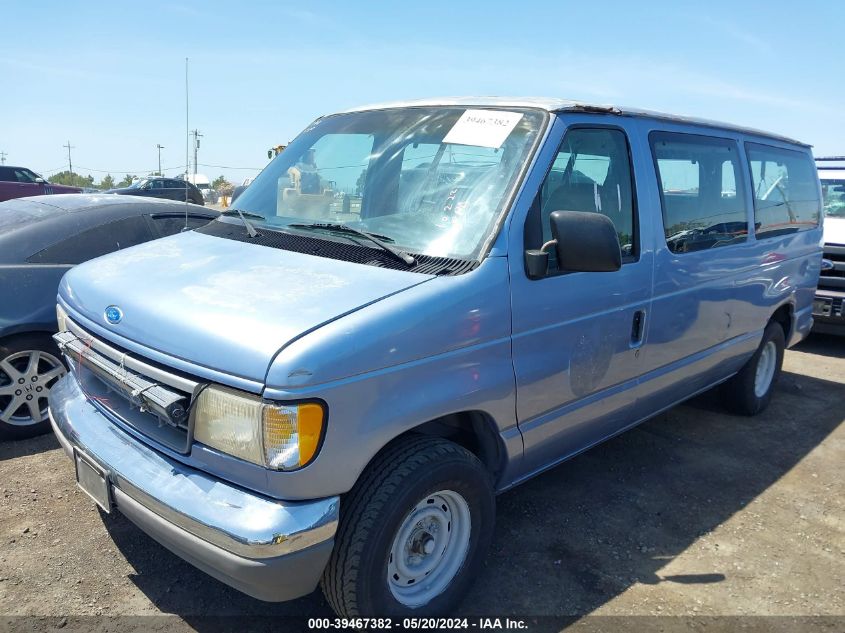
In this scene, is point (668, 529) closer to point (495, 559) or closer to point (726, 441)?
point (495, 559)

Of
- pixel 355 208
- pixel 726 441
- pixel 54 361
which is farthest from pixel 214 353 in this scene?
pixel 726 441

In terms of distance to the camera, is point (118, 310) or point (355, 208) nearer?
point (118, 310)

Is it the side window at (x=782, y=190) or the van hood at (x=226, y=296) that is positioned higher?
the side window at (x=782, y=190)

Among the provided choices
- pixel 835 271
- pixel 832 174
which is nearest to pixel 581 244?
pixel 835 271

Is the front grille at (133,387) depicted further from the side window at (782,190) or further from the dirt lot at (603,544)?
the side window at (782,190)

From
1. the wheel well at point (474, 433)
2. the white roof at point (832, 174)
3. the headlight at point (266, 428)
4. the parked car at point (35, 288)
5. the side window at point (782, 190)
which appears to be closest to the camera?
the headlight at point (266, 428)

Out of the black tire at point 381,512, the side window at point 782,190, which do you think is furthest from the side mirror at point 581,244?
the side window at point 782,190

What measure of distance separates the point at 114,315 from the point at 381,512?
132cm

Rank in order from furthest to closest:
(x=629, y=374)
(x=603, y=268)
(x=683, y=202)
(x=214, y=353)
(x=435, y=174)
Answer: (x=683, y=202), (x=629, y=374), (x=435, y=174), (x=603, y=268), (x=214, y=353)

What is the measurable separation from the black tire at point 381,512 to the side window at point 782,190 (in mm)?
3360

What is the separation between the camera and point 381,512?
2.27 m

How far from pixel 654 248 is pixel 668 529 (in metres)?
1.55

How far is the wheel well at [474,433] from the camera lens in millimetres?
2707

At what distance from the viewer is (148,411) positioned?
245 centimetres
